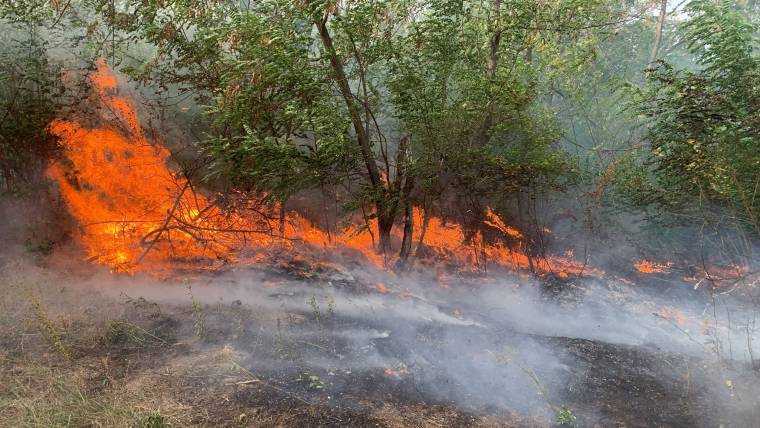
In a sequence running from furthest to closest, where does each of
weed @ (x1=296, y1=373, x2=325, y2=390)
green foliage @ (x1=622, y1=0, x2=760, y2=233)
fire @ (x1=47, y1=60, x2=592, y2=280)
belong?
fire @ (x1=47, y1=60, x2=592, y2=280) → green foliage @ (x1=622, y1=0, x2=760, y2=233) → weed @ (x1=296, y1=373, x2=325, y2=390)

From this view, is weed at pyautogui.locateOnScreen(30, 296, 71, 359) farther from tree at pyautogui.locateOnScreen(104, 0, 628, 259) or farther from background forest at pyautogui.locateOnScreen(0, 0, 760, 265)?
tree at pyautogui.locateOnScreen(104, 0, 628, 259)

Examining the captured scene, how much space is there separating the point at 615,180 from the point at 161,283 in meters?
10.8

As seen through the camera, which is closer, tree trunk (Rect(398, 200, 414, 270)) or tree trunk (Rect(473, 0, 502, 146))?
tree trunk (Rect(473, 0, 502, 146))

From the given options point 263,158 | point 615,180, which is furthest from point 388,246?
point 615,180

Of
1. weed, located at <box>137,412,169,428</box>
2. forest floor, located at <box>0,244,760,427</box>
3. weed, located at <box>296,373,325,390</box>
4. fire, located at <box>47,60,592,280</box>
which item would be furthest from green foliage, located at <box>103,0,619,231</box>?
weed, located at <box>137,412,169,428</box>

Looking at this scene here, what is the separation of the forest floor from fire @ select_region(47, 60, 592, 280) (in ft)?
3.70

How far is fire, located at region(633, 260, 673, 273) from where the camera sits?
1254cm

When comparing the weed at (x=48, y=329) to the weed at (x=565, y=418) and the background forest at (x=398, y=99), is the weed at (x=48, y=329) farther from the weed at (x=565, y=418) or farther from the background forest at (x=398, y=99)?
the weed at (x=565, y=418)

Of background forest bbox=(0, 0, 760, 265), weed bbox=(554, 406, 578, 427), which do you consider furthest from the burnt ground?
background forest bbox=(0, 0, 760, 265)

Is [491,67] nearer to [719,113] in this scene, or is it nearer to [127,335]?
[719,113]

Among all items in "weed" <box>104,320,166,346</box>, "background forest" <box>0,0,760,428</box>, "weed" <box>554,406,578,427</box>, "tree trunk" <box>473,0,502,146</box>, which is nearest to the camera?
"weed" <box>554,406,578,427</box>

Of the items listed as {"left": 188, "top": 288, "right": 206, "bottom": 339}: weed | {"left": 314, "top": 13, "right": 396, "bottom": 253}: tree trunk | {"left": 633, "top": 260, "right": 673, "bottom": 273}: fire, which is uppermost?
{"left": 314, "top": 13, "right": 396, "bottom": 253}: tree trunk

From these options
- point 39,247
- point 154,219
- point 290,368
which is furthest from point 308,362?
point 39,247

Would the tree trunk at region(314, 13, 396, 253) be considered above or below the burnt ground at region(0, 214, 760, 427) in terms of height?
above
